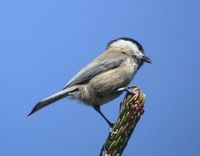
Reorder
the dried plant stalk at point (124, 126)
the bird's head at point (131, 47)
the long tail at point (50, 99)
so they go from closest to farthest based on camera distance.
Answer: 1. the dried plant stalk at point (124, 126)
2. the long tail at point (50, 99)
3. the bird's head at point (131, 47)

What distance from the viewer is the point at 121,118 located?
1.85 metres

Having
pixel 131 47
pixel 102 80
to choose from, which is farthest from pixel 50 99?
pixel 131 47

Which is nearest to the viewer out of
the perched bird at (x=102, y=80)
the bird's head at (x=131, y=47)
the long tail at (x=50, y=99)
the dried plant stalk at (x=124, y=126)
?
the dried plant stalk at (x=124, y=126)

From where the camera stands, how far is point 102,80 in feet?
10.7

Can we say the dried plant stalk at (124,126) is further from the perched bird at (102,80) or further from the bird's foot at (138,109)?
the perched bird at (102,80)

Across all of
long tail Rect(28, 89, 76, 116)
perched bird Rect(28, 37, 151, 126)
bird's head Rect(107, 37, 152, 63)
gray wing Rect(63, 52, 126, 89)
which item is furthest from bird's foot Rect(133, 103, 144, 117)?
bird's head Rect(107, 37, 152, 63)

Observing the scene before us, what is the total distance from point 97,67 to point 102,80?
145 mm

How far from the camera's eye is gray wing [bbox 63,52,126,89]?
10.4 ft

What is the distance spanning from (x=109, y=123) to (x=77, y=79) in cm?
44

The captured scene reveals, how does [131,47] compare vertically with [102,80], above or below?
above

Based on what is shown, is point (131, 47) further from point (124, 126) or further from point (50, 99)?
point (124, 126)

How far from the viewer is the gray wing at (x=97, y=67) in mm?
3170

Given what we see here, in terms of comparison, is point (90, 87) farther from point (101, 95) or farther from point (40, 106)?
point (40, 106)

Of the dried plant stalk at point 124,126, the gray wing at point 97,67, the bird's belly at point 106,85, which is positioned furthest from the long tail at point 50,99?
the dried plant stalk at point 124,126
